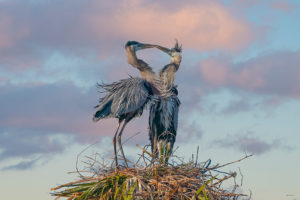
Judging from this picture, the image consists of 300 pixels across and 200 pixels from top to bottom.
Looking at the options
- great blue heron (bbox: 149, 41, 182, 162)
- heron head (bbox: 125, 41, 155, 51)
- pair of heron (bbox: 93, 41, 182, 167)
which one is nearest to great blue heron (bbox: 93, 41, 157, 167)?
pair of heron (bbox: 93, 41, 182, 167)

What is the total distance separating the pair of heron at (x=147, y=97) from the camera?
9602 mm

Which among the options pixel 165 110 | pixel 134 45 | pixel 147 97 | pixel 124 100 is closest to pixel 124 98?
pixel 124 100

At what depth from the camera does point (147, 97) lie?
992 cm

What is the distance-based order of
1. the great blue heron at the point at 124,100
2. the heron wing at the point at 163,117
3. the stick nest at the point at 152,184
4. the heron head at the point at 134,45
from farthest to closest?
1. the heron head at the point at 134,45
2. the heron wing at the point at 163,117
3. the great blue heron at the point at 124,100
4. the stick nest at the point at 152,184

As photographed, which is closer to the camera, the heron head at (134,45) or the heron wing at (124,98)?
the heron wing at (124,98)

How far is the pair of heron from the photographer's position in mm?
9602

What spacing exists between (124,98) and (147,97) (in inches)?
20.8

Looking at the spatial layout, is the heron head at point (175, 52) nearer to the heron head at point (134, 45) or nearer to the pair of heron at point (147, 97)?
the pair of heron at point (147, 97)

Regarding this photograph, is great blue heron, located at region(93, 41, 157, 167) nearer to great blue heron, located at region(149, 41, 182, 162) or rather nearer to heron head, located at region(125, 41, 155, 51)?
great blue heron, located at region(149, 41, 182, 162)

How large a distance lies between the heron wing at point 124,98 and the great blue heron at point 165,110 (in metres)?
0.36

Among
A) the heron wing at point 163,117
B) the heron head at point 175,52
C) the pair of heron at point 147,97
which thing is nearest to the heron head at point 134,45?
the pair of heron at point 147,97

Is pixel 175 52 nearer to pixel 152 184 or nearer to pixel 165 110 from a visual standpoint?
pixel 165 110

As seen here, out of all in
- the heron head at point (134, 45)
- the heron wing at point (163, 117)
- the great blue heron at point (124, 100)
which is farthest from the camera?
the heron head at point (134, 45)

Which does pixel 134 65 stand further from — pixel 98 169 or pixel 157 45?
pixel 98 169
